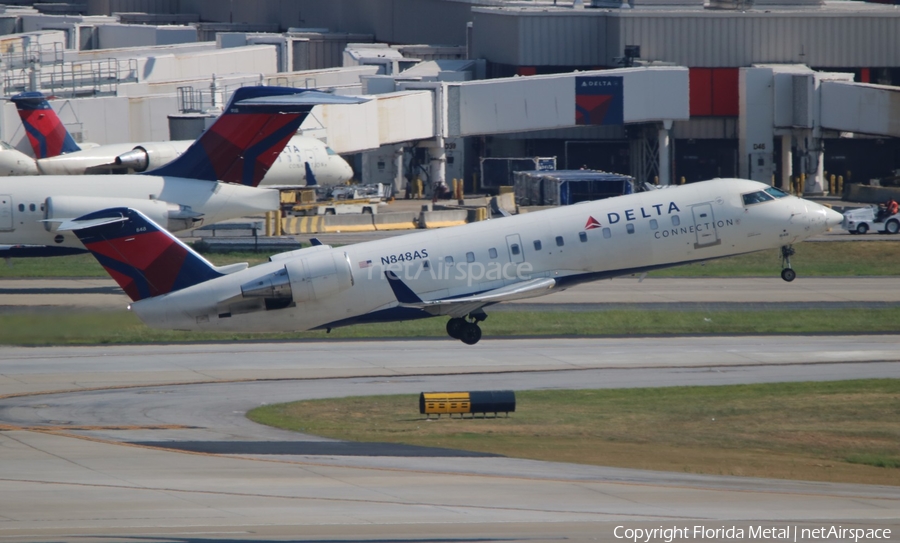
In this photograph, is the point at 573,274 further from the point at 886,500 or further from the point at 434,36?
the point at 434,36

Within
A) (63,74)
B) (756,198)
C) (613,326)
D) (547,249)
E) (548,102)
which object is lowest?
(613,326)

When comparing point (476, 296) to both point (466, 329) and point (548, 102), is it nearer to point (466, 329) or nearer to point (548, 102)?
point (466, 329)

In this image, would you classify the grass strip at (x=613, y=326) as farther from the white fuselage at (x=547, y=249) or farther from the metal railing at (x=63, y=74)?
the metal railing at (x=63, y=74)

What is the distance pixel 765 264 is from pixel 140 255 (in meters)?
39.4

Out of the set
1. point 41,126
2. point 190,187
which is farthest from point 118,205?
point 41,126

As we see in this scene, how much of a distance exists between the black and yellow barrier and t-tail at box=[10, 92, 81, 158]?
128ft

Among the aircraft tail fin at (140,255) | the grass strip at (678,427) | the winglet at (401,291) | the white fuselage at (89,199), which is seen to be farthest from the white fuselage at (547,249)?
the white fuselage at (89,199)

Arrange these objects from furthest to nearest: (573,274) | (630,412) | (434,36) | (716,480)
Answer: (434,36)
(573,274)
(630,412)
(716,480)

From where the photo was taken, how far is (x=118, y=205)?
171 ft

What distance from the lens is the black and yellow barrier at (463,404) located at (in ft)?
120

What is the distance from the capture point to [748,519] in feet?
81.0

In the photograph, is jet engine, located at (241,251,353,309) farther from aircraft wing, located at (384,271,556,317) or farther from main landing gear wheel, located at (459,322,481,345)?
main landing gear wheel, located at (459,322,481,345)

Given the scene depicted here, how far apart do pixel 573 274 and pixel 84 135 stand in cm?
4270

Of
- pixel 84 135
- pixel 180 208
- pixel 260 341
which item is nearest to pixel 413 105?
pixel 84 135
